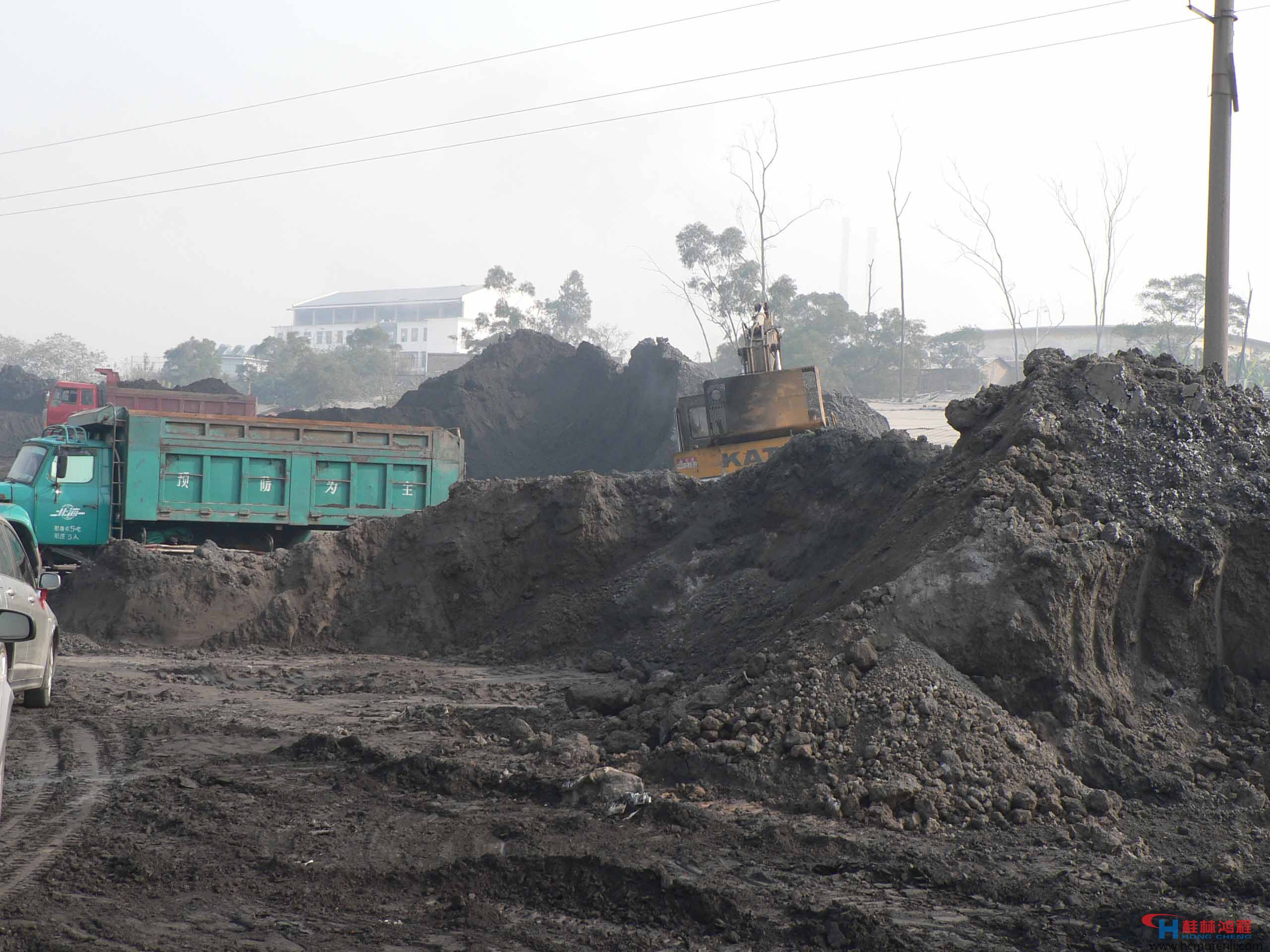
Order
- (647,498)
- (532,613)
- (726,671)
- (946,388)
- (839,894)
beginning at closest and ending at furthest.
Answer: (839,894), (726,671), (532,613), (647,498), (946,388)

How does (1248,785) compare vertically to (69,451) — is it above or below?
below

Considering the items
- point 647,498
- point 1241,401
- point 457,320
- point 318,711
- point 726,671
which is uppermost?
point 457,320

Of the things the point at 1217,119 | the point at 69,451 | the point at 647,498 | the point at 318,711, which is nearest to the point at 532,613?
the point at 647,498

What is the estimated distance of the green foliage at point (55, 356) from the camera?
79.5 meters

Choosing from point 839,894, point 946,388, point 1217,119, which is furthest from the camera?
point 946,388

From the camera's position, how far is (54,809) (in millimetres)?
6172

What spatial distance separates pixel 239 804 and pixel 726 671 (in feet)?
13.6

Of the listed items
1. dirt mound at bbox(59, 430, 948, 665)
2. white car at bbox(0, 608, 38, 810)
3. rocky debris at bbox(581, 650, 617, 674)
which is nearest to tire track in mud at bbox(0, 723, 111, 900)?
white car at bbox(0, 608, 38, 810)

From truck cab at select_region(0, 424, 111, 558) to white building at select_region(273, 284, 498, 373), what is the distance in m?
88.6

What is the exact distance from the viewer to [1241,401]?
9336 mm

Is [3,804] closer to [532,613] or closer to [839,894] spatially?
[839,894]

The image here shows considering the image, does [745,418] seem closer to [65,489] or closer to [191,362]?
[65,489]

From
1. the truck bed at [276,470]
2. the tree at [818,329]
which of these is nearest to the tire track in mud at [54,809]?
the truck bed at [276,470]

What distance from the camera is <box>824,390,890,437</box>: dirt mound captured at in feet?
98.1
